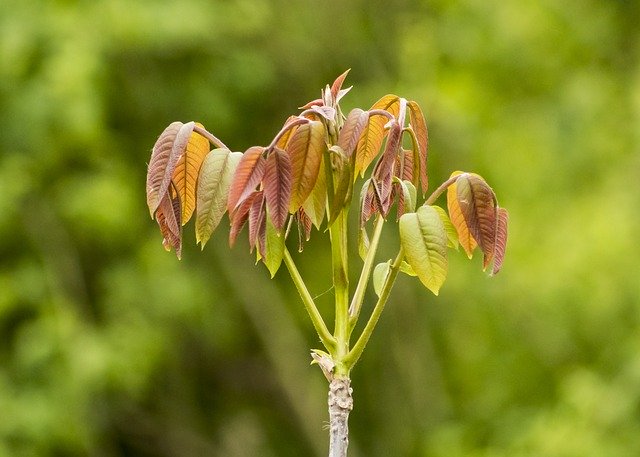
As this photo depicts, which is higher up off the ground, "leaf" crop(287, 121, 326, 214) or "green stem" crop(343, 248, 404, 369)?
"leaf" crop(287, 121, 326, 214)

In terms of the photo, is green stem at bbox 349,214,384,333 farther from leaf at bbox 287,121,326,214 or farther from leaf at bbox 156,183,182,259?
leaf at bbox 156,183,182,259

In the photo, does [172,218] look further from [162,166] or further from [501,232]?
[501,232]

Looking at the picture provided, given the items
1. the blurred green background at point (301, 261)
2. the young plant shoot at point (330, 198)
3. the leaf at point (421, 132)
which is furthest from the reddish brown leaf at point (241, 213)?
the blurred green background at point (301, 261)

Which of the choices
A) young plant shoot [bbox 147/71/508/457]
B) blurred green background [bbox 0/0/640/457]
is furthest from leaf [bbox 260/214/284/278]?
blurred green background [bbox 0/0/640/457]

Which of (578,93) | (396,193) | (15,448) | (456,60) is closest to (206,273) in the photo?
(15,448)

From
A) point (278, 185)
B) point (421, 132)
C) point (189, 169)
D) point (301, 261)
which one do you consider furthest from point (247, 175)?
point (301, 261)

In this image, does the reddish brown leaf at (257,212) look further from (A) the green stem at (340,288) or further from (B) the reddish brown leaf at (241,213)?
(A) the green stem at (340,288)
